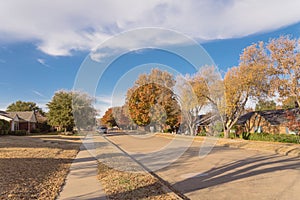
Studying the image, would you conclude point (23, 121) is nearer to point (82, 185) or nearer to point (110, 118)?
point (110, 118)

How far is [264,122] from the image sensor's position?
31844 millimetres

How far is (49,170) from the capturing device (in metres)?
8.36

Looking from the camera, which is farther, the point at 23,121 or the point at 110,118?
the point at 110,118

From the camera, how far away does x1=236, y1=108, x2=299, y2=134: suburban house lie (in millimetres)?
29453

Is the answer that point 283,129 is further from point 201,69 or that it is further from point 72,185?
point 72,185

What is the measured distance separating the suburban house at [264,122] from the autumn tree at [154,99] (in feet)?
30.6

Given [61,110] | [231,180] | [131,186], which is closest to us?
[131,186]

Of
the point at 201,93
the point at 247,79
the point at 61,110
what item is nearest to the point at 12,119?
the point at 61,110

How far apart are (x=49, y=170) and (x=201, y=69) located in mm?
22947

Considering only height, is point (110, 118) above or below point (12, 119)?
above

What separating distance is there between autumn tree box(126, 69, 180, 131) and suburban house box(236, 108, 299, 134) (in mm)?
9323

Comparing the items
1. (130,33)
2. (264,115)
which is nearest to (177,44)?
(130,33)

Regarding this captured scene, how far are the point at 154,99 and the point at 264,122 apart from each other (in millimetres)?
14188

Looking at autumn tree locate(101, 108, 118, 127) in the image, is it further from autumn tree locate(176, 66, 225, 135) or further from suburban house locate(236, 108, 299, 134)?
suburban house locate(236, 108, 299, 134)
